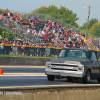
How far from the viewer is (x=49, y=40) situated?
35.3 m

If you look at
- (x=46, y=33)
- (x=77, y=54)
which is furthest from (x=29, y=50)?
(x=77, y=54)

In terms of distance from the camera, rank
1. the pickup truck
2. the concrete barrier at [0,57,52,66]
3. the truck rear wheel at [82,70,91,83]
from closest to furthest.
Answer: the pickup truck → the truck rear wheel at [82,70,91,83] → the concrete barrier at [0,57,52,66]

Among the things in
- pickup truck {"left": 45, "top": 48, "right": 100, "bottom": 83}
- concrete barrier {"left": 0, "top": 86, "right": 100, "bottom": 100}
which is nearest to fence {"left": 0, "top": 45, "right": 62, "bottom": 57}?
pickup truck {"left": 45, "top": 48, "right": 100, "bottom": 83}

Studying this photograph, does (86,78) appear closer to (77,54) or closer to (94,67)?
(94,67)

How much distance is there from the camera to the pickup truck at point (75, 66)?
38.4 feet

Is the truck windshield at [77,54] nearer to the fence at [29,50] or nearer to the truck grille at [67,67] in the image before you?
the truck grille at [67,67]

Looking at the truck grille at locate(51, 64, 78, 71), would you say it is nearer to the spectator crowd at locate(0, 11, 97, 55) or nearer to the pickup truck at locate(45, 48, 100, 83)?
the pickup truck at locate(45, 48, 100, 83)

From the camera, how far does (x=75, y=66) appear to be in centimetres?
1177

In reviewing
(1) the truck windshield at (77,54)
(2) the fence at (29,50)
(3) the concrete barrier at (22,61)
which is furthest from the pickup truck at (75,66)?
(2) the fence at (29,50)

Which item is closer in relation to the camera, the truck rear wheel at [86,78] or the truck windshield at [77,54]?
the truck rear wheel at [86,78]

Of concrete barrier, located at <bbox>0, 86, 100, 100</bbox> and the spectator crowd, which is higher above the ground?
the spectator crowd

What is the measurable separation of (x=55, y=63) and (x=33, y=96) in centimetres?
580

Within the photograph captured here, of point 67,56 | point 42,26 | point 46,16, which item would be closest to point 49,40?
point 42,26

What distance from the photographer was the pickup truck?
11.7 metres
